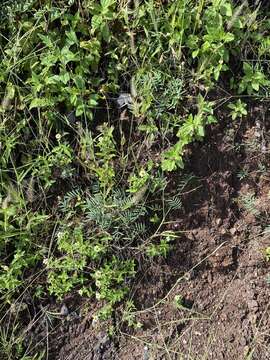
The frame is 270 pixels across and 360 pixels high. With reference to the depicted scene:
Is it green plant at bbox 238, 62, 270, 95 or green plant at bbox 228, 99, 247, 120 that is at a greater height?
green plant at bbox 238, 62, 270, 95

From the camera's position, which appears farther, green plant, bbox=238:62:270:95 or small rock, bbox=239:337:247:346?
green plant, bbox=238:62:270:95

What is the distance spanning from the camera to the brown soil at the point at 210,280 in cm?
278

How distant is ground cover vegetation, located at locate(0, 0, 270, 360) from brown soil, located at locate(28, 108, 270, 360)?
6cm

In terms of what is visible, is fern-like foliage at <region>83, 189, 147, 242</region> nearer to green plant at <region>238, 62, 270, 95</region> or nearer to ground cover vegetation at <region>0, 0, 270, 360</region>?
ground cover vegetation at <region>0, 0, 270, 360</region>

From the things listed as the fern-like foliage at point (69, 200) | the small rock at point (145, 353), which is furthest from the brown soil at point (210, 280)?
the fern-like foliage at point (69, 200)

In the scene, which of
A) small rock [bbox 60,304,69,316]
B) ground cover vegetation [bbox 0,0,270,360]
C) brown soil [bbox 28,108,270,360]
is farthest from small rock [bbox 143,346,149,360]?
small rock [bbox 60,304,69,316]

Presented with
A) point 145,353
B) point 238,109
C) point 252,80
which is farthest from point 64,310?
point 252,80

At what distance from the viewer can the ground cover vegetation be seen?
2.81 meters

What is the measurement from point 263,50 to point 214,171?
0.60 m

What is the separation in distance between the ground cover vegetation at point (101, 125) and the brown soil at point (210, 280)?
0.06 m

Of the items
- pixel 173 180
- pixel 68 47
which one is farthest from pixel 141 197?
pixel 68 47

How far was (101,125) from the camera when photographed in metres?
2.94

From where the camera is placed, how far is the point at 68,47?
9.34 ft

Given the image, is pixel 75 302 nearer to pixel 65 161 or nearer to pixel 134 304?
pixel 134 304
